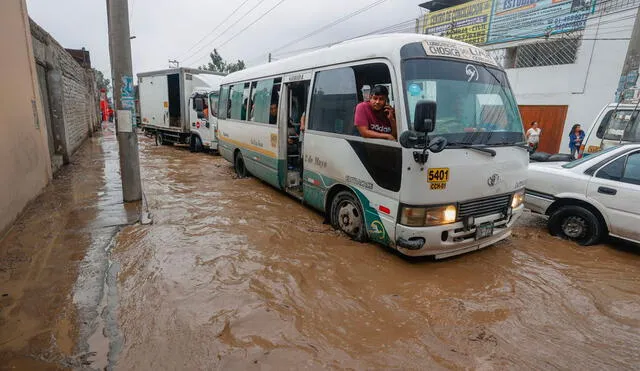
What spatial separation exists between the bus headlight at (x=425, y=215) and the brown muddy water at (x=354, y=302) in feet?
2.14

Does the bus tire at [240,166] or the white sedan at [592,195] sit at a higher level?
the white sedan at [592,195]

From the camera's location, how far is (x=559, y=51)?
12.9 m

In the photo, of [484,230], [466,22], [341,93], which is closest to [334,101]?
[341,93]

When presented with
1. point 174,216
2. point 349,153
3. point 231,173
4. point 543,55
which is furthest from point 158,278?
point 543,55

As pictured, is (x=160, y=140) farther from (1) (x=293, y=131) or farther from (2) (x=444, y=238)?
(2) (x=444, y=238)

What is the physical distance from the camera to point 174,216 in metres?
5.51

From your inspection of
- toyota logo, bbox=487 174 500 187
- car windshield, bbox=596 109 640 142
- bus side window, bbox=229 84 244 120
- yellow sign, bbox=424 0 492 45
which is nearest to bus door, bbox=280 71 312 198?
bus side window, bbox=229 84 244 120

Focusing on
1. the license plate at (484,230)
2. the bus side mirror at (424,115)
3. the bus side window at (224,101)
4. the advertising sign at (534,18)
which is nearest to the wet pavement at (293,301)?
the license plate at (484,230)

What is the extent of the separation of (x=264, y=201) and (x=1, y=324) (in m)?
4.27

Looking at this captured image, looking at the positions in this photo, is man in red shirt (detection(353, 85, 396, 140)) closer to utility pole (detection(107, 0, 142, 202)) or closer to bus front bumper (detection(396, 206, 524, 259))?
bus front bumper (detection(396, 206, 524, 259))

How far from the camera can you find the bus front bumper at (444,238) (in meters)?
3.60

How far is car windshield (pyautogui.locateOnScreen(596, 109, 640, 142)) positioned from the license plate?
16.1 ft

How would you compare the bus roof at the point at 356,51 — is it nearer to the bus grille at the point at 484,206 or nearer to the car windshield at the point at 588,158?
the bus grille at the point at 484,206

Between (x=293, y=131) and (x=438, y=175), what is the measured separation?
3.58m
